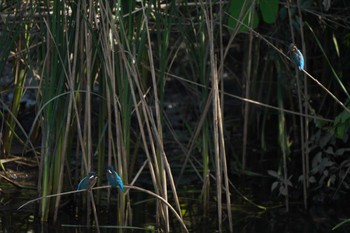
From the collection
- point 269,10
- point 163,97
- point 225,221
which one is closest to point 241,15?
point 269,10

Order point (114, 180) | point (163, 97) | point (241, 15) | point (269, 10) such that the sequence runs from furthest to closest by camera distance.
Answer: point (269, 10) → point (163, 97) → point (241, 15) → point (114, 180)

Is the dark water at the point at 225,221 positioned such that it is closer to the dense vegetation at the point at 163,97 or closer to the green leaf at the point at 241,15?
the dense vegetation at the point at 163,97

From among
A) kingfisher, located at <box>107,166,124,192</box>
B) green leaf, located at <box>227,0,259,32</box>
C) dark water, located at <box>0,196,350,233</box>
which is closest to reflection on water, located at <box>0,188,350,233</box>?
dark water, located at <box>0,196,350,233</box>

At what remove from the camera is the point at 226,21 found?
4.78 metres

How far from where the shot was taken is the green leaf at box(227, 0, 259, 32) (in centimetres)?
421

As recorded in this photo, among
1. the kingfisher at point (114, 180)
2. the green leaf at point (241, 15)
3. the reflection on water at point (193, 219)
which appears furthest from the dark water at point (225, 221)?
the green leaf at point (241, 15)

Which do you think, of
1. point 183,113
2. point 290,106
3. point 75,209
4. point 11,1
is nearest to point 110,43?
point 11,1

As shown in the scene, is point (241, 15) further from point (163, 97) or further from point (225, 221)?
point (225, 221)

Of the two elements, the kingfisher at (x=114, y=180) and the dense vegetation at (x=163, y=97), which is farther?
the dense vegetation at (x=163, y=97)

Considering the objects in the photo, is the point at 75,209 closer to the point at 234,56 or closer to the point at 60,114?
the point at 60,114

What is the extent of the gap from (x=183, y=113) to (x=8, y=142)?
6.36 feet

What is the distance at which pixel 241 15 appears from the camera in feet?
13.8

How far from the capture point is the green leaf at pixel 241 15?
421 cm

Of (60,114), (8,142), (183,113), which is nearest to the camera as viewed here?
(60,114)
